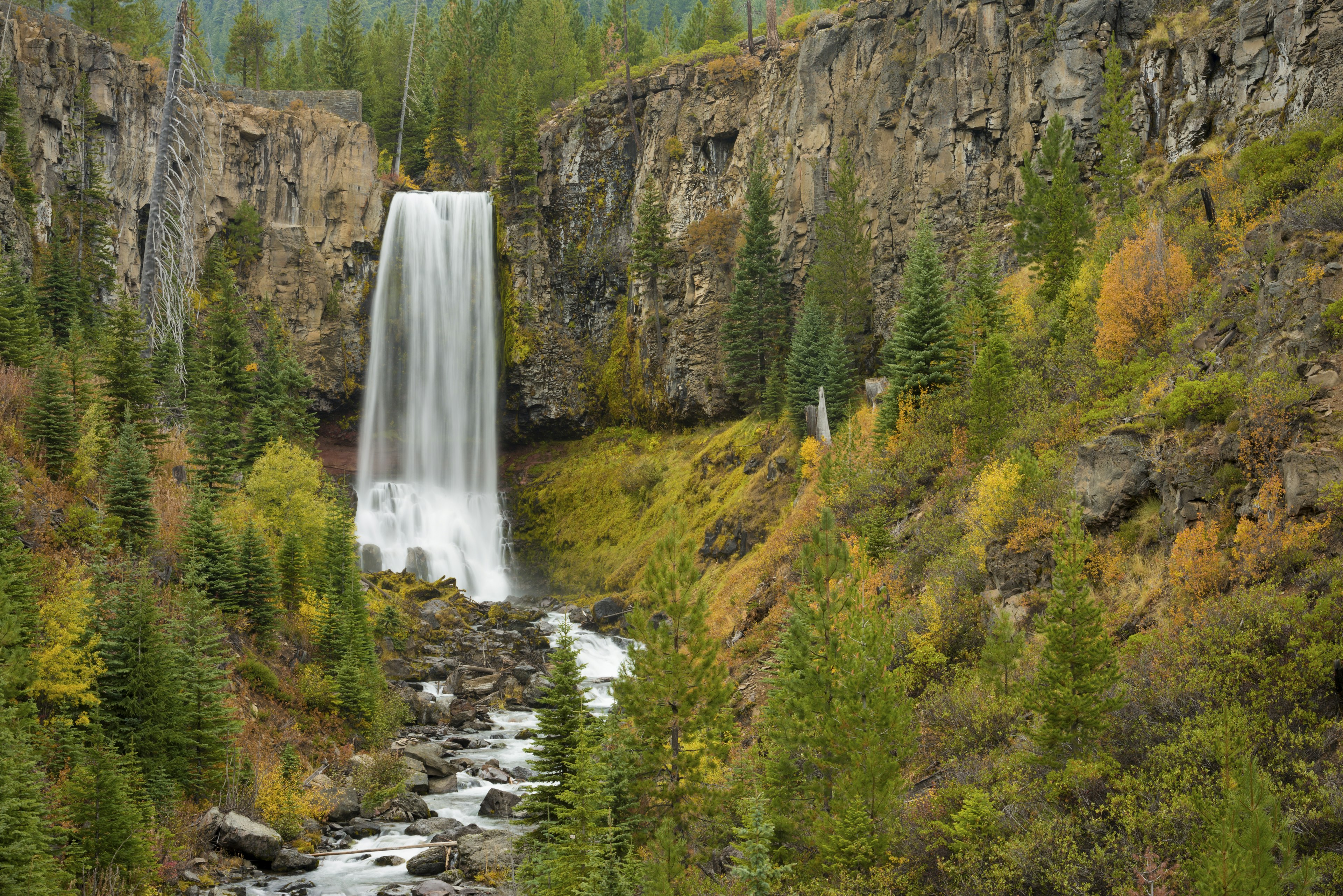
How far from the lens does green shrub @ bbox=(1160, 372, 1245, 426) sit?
671 inches

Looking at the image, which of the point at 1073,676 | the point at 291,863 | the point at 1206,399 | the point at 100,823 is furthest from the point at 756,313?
the point at 100,823

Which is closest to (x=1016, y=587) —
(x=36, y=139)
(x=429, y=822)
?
(x=429, y=822)

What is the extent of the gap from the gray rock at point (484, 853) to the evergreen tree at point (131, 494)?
41.3 ft

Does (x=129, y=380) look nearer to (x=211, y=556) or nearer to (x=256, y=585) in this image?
(x=211, y=556)

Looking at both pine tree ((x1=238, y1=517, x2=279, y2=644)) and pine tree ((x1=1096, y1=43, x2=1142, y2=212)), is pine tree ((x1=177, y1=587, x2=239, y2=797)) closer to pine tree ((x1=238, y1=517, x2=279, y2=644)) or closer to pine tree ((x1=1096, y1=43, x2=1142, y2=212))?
pine tree ((x1=238, y1=517, x2=279, y2=644))

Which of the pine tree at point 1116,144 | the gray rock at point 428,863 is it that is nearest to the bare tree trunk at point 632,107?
the pine tree at point 1116,144

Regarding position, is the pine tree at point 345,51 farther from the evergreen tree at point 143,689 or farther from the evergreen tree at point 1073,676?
the evergreen tree at point 1073,676

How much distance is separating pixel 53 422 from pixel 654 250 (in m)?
39.3

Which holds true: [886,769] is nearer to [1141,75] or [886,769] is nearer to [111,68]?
[1141,75]

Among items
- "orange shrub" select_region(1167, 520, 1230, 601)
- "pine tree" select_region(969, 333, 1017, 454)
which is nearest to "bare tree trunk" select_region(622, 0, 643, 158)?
"pine tree" select_region(969, 333, 1017, 454)

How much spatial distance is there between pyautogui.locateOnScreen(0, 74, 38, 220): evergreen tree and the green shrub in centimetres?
5134

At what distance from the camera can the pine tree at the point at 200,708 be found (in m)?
20.3

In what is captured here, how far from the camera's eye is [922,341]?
3366 cm

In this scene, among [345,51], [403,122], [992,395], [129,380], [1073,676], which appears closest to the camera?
[1073,676]
